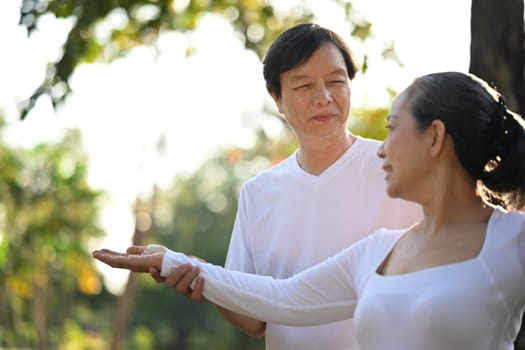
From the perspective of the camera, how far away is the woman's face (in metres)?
3.19

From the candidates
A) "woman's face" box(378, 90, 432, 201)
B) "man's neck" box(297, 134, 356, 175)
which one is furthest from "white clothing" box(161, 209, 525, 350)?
"man's neck" box(297, 134, 356, 175)

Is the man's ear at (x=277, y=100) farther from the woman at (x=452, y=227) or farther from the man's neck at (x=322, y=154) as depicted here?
the woman at (x=452, y=227)

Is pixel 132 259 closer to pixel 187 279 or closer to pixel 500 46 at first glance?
pixel 187 279

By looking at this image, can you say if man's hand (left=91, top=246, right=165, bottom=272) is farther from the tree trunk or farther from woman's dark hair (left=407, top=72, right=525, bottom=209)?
the tree trunk

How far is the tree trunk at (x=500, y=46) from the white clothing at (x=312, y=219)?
126 centimetres

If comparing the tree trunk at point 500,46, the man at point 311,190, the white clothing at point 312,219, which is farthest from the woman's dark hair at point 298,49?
the tree trunk at point 500,46

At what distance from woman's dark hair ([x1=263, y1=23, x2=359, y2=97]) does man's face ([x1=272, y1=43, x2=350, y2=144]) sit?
0.07 ft

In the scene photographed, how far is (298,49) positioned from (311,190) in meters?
0.53

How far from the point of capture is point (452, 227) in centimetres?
324

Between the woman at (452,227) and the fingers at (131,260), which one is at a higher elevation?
the woman at (452,227)

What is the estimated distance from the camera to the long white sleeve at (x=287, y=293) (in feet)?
11.5

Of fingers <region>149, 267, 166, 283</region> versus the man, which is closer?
fingers <region>149, 267, 166, 283</region>

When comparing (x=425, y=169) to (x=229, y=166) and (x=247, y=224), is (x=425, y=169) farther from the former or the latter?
(x=229, y=166)

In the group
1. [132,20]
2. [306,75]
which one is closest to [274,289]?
[306,75]
